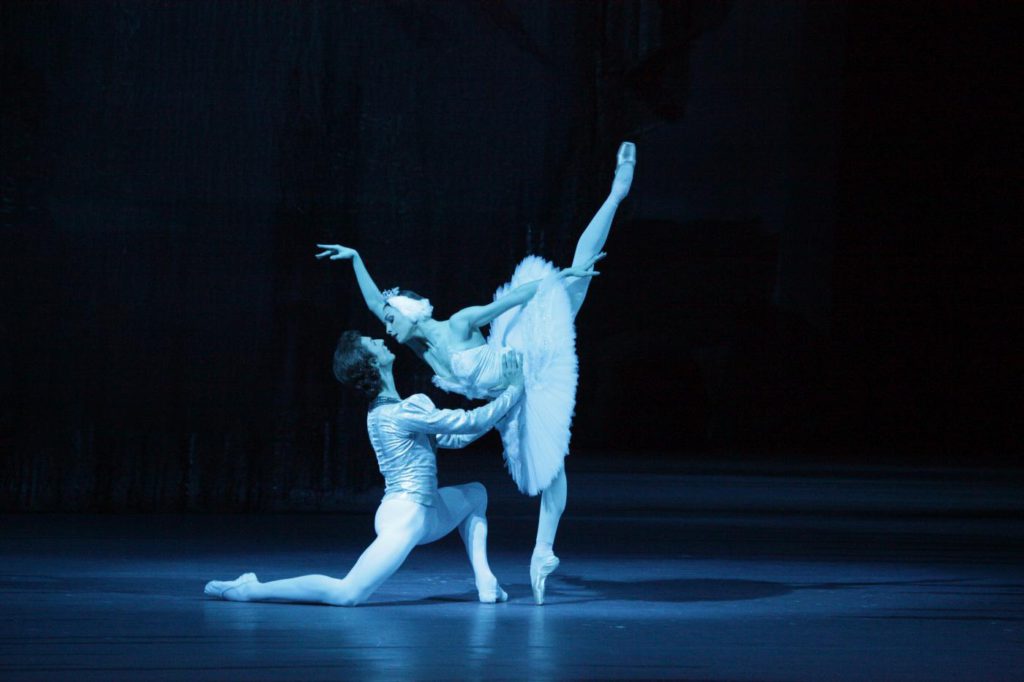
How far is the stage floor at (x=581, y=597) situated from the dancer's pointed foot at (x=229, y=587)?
4 centimetres

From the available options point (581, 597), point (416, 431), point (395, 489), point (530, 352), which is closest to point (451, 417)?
point (416, 431)

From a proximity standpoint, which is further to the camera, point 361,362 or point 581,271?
point 581,271

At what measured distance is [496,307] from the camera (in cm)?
388

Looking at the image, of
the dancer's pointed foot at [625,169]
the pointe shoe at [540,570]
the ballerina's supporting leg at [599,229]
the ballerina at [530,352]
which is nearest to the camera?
the pointe shoe at [540,570]

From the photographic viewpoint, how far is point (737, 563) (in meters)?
4.72

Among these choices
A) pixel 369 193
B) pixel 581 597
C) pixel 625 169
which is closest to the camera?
pixel 581 597

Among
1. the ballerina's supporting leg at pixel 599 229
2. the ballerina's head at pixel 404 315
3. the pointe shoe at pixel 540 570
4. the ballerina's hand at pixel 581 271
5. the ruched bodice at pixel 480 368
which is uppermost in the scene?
the ballerina's supporting leg at pixel 599 229

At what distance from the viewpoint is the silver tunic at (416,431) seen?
364 cm

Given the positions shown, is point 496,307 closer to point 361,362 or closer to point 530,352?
point 530,352

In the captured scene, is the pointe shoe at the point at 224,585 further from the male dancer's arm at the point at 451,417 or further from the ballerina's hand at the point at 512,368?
the ballerina's hand at the point at 512,368

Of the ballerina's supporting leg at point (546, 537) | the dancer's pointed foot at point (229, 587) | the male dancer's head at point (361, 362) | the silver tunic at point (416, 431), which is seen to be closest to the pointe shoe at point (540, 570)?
the ballerina's supporting leg at point (546, 537)

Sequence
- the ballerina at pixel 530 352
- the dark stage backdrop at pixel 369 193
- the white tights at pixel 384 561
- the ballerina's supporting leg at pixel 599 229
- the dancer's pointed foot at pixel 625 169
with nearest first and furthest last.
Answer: the white tights at pixel 384 561, the ballerina at pixel 530 352, the ballerina's supporting leg at pixel 599 229, the dancer's pointed foot at pixel 625 169, the dark stage backdrop at pixel 369 193

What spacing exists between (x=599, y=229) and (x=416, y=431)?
0.79 m

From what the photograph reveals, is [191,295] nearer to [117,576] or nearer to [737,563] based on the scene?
[117,576]
